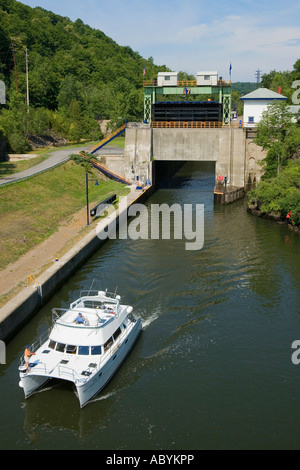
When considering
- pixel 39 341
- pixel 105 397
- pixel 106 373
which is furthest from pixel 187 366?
pixel 39 341

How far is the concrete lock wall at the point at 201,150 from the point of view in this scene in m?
58.9

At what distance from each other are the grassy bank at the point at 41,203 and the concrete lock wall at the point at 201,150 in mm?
5547

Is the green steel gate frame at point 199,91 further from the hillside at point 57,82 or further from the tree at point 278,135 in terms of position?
the hillside at point 57,82

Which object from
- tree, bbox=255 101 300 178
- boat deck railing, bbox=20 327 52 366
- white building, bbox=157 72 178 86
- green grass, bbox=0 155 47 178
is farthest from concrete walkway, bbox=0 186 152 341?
white building, bbox=157 72 178 86

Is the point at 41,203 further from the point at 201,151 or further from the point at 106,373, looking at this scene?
the point at 106,373

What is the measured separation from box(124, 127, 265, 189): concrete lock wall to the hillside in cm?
1878

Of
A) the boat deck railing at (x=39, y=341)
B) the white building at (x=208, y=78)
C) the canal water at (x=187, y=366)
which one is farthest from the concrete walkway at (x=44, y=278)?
the white building at (x=208, y=78)

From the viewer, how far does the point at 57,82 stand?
4267 inches

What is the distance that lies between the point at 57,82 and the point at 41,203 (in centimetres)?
7278

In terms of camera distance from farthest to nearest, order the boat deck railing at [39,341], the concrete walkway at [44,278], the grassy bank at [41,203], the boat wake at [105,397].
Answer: the grassy bank at [41,203]
the concrete walkway at [44,278]
the boat deck railing at [39,341]
the boat wake at [105,397]

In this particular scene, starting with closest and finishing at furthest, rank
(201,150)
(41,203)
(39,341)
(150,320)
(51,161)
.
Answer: (39,341)
(150,320)
(41,203)
(201,150)
(51,161)

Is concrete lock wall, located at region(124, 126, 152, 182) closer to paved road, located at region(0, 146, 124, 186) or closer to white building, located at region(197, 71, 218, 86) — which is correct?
paved road, located at region(0, 146, 124, 186)

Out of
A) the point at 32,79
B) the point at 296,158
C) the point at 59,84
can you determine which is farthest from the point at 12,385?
the point at 59,84

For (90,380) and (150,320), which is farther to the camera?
(150,320)
